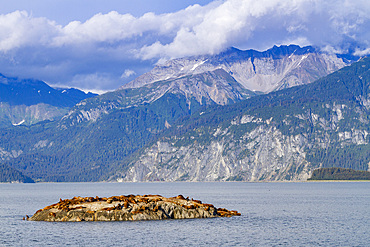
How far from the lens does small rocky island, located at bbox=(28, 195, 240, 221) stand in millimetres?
136875

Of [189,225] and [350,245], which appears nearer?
[350,245]

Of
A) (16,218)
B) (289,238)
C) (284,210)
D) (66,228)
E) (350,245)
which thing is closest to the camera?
(350,245)

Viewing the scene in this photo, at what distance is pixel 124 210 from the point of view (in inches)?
5413

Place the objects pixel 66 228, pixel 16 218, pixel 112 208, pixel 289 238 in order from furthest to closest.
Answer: pixel 16 218 < pixel 112 208 < pixel 66 228 < pixel 289 238

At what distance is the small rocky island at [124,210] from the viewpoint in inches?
5389

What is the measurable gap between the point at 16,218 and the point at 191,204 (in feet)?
144

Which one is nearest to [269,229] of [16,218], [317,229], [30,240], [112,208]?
[317,229]

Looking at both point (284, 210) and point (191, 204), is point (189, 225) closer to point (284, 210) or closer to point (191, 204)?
point (191, 204)

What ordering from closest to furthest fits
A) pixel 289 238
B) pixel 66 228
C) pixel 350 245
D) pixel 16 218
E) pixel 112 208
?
pixel 350 245
pixel 289 238
pixel 66 228
pixel 112 208
pixel 16 218

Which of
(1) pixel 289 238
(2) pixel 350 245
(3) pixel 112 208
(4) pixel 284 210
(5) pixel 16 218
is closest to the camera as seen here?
(2) pixel 350 245

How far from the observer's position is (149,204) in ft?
459

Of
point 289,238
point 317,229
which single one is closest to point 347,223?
point 317,229

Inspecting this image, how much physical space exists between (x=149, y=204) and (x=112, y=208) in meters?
8.78

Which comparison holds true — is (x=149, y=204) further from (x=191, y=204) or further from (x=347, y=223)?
(x=347, y=223)
